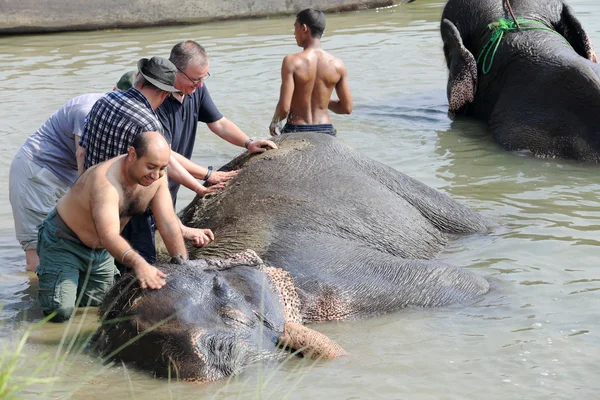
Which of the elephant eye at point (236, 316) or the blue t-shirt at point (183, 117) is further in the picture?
the blue t-shirt at point (183, 117)

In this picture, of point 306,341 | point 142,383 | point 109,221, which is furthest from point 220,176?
point 142,383

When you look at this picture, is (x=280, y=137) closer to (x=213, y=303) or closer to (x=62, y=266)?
(x=62, y=266)

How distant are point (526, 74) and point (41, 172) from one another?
4479 mm

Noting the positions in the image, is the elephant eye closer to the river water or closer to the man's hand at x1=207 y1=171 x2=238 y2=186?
the river water

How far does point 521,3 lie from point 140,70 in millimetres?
4962

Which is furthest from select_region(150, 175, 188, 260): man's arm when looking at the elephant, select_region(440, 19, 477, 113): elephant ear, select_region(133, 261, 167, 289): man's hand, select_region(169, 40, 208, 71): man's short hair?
select_region(440, 19, 477, 113): elephant ear

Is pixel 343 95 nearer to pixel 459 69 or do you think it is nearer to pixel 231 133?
pixel 231 133

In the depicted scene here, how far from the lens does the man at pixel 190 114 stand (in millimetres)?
5340

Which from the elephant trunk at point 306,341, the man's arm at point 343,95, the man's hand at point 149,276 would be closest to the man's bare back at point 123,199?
the man's hand at point 149,276

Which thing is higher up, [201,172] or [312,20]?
[312,20]

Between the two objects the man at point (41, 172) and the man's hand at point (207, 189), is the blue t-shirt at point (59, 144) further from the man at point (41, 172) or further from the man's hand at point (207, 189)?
the man's hand at point (207, 189)

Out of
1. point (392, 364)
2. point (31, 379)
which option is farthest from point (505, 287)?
point (31, 379)

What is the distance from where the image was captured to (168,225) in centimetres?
460

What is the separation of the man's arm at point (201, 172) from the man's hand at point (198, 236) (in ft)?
1.97
